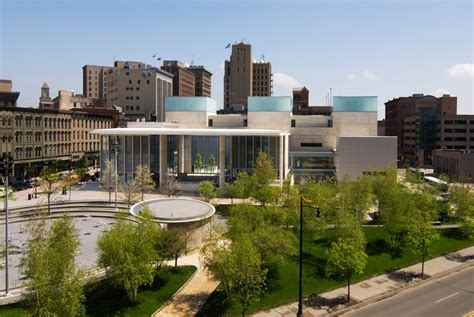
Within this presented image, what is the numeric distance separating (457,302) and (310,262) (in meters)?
12.1

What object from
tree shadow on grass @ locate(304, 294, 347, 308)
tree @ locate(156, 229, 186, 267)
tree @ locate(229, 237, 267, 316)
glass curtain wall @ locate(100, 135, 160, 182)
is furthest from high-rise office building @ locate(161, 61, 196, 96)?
tree @ locate(229, 237, 267, 316)

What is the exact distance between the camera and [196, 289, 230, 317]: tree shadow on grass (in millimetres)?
28370

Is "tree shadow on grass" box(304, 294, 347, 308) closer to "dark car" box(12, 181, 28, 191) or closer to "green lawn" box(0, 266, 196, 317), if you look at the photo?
"green lawn" box(0, 266, 196, 317)

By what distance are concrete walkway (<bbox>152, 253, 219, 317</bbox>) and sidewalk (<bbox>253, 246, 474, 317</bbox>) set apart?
449 centimetres

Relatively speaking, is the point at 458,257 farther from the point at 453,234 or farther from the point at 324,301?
the point at 324,301

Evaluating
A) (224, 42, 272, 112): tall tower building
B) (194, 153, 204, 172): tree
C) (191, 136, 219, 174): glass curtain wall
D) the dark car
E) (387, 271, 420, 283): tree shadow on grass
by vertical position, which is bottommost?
(387, 271, 420, 283): tree shadow on grass

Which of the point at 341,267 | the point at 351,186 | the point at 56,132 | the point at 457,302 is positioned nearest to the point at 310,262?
the point at 341,267

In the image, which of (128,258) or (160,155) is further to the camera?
(160,155)

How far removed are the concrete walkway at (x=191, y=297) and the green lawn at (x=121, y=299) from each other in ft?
1.58

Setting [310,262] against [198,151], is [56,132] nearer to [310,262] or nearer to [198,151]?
[198,151]

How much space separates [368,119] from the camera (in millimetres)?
86812

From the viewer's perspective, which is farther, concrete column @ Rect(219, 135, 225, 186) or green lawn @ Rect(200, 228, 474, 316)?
concrete column @ Rect(219, 135, 225, 186)

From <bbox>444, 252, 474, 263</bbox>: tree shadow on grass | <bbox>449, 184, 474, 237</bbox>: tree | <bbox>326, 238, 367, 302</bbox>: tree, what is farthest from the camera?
<bbox>449, 184, 474, 237</bbox>: tree

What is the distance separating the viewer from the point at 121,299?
29.2 m
